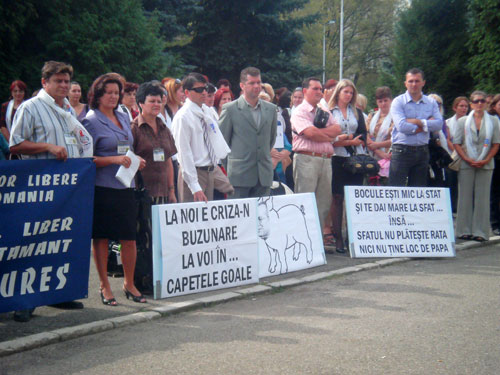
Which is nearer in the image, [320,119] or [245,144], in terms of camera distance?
[245,144]

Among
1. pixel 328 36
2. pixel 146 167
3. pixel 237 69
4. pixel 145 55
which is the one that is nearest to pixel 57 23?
pixel 145 55

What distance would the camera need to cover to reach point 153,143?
752 cm

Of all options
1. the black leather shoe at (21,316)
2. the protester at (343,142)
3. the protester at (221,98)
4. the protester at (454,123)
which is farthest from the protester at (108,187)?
the protester at (454,123)

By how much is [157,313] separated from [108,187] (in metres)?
1.31

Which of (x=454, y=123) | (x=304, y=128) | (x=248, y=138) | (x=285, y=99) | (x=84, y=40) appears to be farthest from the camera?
(x=84, y=40)

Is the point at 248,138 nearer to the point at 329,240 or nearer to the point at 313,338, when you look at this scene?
the point at 329,240

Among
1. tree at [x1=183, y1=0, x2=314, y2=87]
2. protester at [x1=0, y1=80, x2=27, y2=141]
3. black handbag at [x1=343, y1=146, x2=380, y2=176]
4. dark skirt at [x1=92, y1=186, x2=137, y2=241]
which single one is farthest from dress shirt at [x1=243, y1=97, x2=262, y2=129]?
tree at [x1=183, y1=0, x2=314, y2=87]

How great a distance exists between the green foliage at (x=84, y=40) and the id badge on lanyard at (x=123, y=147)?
16.0 metres

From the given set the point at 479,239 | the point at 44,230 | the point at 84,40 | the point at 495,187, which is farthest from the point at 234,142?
the point at 84,40

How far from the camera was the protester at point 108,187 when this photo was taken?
22.7 feet

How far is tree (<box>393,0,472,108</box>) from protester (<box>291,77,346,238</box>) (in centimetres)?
2661

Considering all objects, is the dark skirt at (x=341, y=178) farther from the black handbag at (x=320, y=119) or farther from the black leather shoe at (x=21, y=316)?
the black leather shoe at (x=21, y=316)

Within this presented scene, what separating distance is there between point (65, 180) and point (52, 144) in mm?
350

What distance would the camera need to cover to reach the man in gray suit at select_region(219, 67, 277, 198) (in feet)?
29.1
